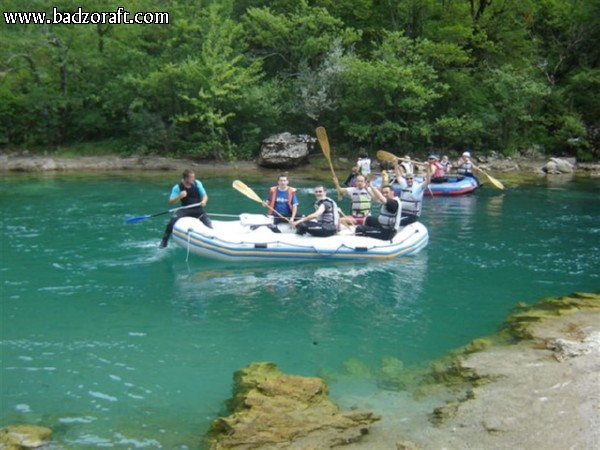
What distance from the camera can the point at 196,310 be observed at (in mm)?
8062

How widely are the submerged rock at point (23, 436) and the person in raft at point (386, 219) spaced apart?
21.8 ft

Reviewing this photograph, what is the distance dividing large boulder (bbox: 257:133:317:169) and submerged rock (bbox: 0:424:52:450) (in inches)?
769

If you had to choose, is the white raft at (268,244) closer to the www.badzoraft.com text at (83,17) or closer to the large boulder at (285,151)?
the large boulder at (285,151)

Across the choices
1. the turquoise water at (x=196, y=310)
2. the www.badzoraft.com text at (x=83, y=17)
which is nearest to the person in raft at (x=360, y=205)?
the turquoise water at (x=196, y=310)

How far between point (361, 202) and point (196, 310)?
4543 millimetres

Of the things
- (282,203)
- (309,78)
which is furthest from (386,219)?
(309,78)

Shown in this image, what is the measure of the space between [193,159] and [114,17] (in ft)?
24.0

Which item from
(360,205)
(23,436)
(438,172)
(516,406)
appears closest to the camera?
(23,436)

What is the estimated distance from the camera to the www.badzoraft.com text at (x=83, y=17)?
24.9m

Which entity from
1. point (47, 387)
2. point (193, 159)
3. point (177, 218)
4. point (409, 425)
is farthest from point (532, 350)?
point (193, 159)

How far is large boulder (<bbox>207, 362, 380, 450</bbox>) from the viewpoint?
455cm

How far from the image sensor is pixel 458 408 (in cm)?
504

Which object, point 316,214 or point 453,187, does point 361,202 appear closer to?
point 316,214

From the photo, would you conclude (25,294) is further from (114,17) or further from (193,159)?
(114,17)
